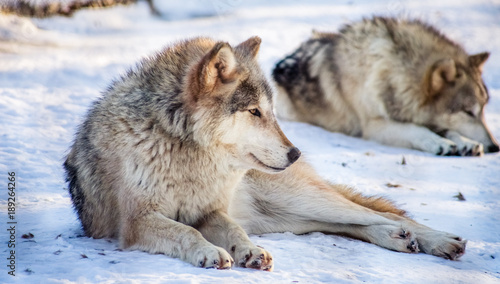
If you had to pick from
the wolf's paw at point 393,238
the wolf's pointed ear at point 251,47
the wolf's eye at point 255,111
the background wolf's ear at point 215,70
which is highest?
the wolf's pointed ear at point 251,47

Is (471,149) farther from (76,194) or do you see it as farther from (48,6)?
(48,6)

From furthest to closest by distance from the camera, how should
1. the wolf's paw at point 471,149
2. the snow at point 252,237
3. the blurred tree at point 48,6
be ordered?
the blurred tree at point 48,6 < the wolf's paw at point 471,149 < the snow at point 252,237

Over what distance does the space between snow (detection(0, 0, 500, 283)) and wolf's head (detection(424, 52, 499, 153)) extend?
721mm

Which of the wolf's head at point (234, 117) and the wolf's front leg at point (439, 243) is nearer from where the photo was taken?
the wolf's head at point (234, 117)

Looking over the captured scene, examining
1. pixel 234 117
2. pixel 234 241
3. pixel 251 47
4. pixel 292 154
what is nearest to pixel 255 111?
pixel 234 117

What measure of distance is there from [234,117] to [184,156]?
391 mm

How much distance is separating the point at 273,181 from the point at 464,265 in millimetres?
1384

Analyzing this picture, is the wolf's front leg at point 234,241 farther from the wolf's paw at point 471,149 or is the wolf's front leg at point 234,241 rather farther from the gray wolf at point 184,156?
the wolf's paw at point 471,149

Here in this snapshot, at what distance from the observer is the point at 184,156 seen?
330cm

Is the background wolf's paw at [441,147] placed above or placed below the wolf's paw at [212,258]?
below

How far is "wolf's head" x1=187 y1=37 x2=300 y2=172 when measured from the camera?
3.22 meters

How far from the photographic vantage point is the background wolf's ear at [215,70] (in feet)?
10.3

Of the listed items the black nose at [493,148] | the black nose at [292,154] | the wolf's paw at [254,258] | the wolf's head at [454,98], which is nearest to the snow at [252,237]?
the wolf's paw at [254,258]

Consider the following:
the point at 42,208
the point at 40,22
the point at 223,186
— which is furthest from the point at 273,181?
the point at 40,22
